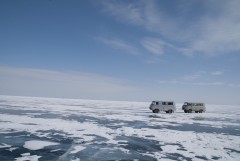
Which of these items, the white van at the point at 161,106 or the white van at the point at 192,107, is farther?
the white van at the point at 192,107

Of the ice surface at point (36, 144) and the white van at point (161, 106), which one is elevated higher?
the white van at point (161, 106)

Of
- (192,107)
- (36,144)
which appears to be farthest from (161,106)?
(36,144)

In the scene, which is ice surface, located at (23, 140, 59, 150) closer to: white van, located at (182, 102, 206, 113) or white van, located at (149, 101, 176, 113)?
white van, located at (149, 101, 176, 113)

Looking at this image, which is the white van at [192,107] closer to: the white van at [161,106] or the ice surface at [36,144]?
the white van at [161,106]

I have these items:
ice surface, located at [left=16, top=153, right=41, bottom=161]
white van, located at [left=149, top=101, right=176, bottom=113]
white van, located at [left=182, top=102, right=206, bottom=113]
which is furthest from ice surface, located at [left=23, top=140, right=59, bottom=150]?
white van, located at [left=182, top=102, right=206, bottom=113]

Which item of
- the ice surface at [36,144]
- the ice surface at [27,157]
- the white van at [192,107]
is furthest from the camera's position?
the white van at [192,107]

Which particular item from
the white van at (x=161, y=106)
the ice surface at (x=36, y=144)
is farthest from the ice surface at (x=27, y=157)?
the white van at (x=161, y=106)

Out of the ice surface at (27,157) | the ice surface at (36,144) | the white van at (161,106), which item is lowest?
the ice surface at (27,157)

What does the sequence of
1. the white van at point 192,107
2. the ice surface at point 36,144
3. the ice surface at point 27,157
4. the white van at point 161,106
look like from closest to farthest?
the ice surface at point 27,157 < the ice surface at point 36,144 < the white van at point 161,106 < the white van at point 192,107

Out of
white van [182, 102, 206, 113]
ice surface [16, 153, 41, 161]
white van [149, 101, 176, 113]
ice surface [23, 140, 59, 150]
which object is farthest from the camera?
white van [182, 102, 206, 113]

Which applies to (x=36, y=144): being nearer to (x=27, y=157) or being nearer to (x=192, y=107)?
(x=27, y=157)

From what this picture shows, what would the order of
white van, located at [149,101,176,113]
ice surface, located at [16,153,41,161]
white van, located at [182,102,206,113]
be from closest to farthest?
ice surface, located at [16,153,41,161] → white van, located at [149,101,176,113] → white van, located at [182,102,206,113]

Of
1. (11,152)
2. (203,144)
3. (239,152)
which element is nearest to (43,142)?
(11,152)

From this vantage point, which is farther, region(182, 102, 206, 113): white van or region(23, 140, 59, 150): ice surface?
region(182, 102, 206, 113): white van
